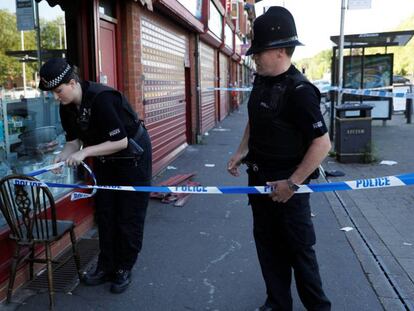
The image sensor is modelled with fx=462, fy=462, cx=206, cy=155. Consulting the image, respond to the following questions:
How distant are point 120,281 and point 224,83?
648 inches

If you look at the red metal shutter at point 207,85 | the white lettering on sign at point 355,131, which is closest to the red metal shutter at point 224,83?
the red metal shutter at point 207,85

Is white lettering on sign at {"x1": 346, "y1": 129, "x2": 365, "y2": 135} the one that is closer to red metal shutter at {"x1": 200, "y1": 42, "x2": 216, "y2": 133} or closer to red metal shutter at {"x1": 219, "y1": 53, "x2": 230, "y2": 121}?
red metal shutter at {"x1": 200, "y1": 42, "x2": 216, "y2": 133}

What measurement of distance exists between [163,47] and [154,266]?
17.9 feet

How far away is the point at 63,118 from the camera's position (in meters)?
3.51

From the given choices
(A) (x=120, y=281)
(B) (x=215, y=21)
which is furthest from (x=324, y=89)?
(A) (x=120, y=281)

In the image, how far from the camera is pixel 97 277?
12.6ft

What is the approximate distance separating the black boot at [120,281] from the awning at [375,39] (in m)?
10.3

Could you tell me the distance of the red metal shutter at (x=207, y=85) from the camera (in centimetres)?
1346

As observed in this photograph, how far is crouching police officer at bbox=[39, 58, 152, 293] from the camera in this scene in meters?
3.21

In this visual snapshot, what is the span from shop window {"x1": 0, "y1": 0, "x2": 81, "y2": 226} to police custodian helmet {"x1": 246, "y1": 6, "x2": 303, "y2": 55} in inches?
94.7

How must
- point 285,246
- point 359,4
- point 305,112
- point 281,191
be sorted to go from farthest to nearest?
point 359,4 < point 285,246 < point 281,191 < point 305,112

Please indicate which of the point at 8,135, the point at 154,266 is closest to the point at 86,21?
the point at 8,135

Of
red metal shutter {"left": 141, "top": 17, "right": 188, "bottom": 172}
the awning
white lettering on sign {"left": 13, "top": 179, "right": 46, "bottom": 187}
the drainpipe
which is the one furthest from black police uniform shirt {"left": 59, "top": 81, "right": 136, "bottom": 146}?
the awning

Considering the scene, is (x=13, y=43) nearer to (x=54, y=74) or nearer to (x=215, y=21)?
(x=54, y=74)
